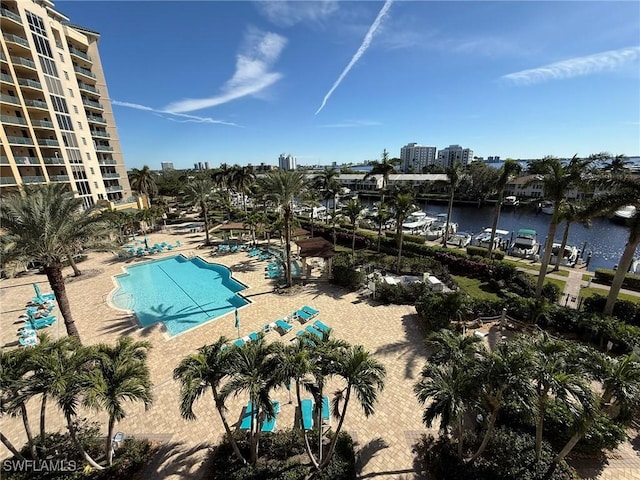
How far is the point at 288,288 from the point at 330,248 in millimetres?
4922

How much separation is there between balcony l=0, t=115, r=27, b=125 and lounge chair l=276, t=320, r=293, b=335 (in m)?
35.5

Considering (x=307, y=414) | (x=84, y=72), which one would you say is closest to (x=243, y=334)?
(x=307, y=414)

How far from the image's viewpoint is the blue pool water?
17227mm

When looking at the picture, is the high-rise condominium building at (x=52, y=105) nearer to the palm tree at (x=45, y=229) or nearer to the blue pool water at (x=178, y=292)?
the blue pool water at (x=178, y=292)

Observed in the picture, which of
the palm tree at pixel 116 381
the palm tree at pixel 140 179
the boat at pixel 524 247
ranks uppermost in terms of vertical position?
the palm tree at pixel 140 179

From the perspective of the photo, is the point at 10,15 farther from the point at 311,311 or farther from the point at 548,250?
the point at 548,250

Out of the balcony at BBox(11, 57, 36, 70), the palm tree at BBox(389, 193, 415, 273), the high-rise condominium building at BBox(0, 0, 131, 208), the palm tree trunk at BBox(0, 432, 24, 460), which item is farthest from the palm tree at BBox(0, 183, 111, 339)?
the balcony at BBox(11, 57, 36, 70)

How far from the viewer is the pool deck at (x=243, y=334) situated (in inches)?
336

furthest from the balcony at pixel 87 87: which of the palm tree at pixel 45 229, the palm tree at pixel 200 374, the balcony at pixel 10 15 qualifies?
the palm tree at pixel 200 374

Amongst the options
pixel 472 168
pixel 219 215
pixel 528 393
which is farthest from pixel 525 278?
pixel 472 168

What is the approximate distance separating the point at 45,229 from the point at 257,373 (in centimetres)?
1142

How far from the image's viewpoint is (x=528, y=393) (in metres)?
6.26

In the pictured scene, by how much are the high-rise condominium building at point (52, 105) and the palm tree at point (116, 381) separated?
26.7 metres

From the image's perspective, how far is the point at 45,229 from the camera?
36.7ft
